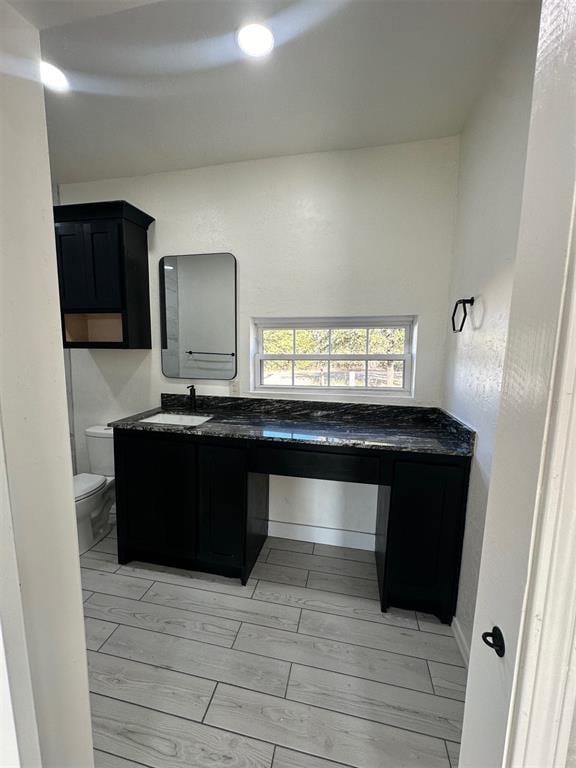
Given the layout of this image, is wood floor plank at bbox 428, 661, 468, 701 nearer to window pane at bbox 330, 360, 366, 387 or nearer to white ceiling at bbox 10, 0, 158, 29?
window pane at bbox 330, 360, 366, 387

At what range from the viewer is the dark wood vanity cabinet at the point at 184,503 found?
1.79 metres

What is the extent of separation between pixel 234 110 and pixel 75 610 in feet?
7.41

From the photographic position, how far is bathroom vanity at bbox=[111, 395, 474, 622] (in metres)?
1.57

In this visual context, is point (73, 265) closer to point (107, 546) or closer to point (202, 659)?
point (107, 546)

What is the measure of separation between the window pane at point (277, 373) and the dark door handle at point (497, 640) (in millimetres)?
1866

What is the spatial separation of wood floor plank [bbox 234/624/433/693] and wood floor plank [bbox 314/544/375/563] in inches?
26.8

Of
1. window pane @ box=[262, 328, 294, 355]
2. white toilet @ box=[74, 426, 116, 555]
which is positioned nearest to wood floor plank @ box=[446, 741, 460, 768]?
window pane @ box=[262, 328, 294, 355]

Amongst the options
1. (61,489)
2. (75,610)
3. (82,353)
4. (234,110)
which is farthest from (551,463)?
(82,353)

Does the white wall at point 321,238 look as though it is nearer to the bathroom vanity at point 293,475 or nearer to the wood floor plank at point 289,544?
the wood floor plank at point 289,544

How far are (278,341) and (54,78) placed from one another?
176 cm

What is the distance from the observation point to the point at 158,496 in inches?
74.1

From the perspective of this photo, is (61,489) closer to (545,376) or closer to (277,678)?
(545,376)

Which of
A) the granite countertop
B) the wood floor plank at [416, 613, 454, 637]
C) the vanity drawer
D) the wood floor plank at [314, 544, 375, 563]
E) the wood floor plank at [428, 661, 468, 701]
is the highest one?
the granite countertop

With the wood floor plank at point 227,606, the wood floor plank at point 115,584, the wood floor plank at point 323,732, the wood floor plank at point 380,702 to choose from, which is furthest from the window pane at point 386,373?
the wood floor plank at point 115,584
